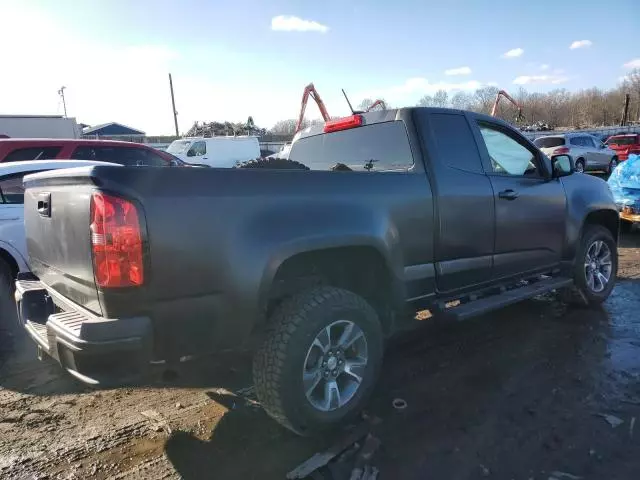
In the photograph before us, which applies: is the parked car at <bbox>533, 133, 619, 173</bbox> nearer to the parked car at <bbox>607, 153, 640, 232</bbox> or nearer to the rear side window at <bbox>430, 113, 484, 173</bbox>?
the parked car at <bbox>607, 153, 640, 232</bbox>

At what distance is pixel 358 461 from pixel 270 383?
65 centimetres

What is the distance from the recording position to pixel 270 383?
2.61m

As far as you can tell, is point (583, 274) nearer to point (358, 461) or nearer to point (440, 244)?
point (440, 244)

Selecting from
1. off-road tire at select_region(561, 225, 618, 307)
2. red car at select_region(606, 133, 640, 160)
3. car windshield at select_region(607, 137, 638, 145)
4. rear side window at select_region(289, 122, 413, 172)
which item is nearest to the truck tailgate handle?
rear side window at select_region(289, 122, 413, 172)

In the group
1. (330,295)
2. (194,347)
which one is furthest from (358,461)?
(194,347)

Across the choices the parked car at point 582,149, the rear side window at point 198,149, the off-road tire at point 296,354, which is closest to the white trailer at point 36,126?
the rear side window at point 198,149

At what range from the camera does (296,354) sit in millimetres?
2625

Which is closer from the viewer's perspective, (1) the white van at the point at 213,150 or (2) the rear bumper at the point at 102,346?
(2) the rear bumper at the point at 102,346

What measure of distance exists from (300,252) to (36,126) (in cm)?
2580

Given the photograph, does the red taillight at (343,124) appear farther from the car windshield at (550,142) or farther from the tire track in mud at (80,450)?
the car windshield at (550,142)

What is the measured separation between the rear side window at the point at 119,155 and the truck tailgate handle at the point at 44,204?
16.8ft

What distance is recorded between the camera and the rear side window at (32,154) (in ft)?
22.7

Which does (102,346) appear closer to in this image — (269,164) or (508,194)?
(269,164)

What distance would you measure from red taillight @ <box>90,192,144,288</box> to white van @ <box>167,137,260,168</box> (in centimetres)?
1849
